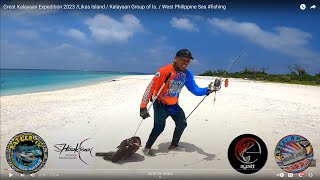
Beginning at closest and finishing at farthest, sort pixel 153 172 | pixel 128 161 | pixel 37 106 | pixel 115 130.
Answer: pixel 153 172 < pixel 128 161 < pixel 115 130 < pixel 37 106

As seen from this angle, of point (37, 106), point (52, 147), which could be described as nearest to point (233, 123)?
point (52, 147)

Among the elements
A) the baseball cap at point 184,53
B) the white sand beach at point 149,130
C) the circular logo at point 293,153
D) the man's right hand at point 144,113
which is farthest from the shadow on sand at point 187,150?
the baseball cap at point 184,53

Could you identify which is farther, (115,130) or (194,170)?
(115,130)

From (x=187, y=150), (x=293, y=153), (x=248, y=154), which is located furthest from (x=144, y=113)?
(x=293, y=153)

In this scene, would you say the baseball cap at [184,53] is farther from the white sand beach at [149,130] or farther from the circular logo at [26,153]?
the circular logo at [26,153]

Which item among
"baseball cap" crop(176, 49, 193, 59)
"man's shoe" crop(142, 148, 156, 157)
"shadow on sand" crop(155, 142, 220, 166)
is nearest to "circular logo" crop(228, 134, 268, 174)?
"shadow on sand" crop(155, 142, 220, 166)

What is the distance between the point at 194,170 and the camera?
2.64 meters

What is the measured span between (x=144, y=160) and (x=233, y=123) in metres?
0.99

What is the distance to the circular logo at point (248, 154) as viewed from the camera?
2611 millimetres

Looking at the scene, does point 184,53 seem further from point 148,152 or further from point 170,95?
point 148,152

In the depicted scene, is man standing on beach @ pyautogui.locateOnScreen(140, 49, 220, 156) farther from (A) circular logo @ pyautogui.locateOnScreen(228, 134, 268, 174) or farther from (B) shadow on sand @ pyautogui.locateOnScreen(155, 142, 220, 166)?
(A) circular logo @ pyautogui.locateOnScreen(228, 134, 268, 174)

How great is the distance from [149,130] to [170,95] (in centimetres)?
46

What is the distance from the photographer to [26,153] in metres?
2.57

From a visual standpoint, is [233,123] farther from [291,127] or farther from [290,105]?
[290,105]
